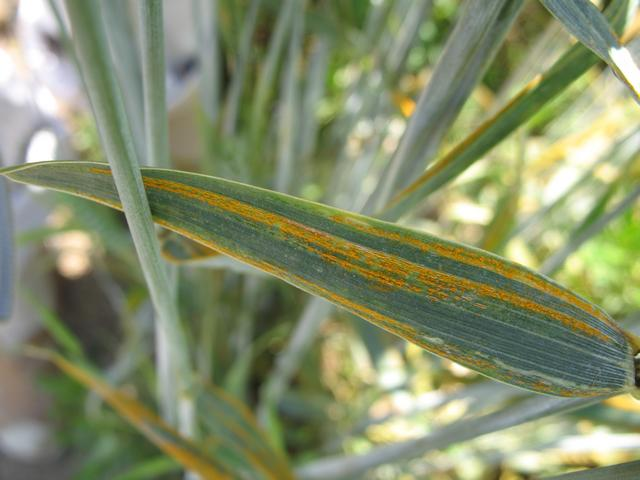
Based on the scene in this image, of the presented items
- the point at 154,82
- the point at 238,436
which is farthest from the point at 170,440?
the point at 154,82

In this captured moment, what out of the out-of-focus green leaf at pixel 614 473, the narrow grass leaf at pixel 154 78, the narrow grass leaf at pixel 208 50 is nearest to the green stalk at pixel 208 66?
the narrow grass leaf at pixel 208 50

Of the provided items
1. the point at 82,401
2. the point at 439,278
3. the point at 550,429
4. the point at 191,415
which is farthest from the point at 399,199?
the point at 82,401

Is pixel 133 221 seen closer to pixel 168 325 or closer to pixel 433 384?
pixel 168 325

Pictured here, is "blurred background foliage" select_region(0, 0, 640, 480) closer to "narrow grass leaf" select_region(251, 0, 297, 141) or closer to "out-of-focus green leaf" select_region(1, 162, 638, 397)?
"narrow grass leaf" select_region(251, 0, 297, 141)

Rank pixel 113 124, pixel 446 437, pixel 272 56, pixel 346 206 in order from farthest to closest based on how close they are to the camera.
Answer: pixel 346 206
pixel 272 56
pixel 446 437
pixel 113 124

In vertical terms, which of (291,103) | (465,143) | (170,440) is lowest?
(170,440)

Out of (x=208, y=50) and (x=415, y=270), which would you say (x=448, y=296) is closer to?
(x=415, y=270)
